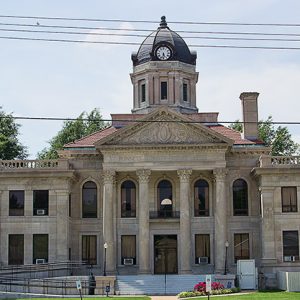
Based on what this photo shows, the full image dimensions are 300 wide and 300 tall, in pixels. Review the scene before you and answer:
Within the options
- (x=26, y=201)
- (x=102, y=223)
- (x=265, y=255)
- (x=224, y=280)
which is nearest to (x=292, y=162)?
(x=265, y=255)

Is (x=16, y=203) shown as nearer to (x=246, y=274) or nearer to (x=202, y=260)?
(x=202, y=260)

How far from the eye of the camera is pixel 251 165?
55.2 m

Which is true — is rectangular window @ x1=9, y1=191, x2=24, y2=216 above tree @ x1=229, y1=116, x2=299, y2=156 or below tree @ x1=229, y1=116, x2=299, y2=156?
below

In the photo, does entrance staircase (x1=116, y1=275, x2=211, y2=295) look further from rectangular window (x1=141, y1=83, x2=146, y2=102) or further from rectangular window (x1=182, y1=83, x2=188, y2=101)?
rectangular window (x1=182, y1=83, x2=188, y2=101)

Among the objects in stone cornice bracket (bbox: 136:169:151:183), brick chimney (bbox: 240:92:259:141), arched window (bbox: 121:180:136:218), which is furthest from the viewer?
brick chimney (bbox: 240:92:259:141)

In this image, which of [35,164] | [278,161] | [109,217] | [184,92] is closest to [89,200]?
[109,217]

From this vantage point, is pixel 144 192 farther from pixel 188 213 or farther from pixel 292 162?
pixel 292 162

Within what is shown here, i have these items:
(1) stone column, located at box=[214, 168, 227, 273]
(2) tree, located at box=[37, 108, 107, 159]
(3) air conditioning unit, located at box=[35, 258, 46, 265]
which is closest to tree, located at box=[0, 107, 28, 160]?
(2) tree, located at box=[37, 108, 107, 159]

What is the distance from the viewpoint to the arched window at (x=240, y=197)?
180 feet

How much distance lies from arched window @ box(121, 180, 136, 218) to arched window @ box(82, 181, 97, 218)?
2090 millimetres

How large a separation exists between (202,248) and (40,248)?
11.5 m

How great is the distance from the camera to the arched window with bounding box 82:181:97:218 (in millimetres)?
55562

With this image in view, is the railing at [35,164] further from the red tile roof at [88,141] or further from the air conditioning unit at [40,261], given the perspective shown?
the air conditioning unit at [40,261]

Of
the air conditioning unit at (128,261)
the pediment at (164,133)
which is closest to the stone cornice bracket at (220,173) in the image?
the pediment at (164,133)
